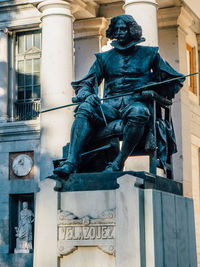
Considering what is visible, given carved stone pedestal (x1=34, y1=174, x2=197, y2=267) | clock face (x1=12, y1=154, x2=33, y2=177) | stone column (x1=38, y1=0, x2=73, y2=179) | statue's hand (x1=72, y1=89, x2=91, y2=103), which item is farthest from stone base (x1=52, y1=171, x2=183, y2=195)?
clock face (x1=12, y1=154, x2=33, y2=177)

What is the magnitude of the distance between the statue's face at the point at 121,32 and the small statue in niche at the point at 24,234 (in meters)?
14.8

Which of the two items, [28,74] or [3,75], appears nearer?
[3,75]

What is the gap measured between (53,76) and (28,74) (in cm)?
564

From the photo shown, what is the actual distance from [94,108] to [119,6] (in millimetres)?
15804

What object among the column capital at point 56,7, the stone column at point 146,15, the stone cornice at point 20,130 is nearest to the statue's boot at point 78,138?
the stone column at point 146,15

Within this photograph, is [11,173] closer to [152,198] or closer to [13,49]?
[13,49]

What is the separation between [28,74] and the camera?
1006 inches

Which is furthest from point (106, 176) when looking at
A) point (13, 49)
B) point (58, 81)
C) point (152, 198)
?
point (13, 49)

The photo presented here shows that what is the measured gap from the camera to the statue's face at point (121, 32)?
8984 millimetres

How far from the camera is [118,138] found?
8.66m

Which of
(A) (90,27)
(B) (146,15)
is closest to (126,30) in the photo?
(B) (146,15)

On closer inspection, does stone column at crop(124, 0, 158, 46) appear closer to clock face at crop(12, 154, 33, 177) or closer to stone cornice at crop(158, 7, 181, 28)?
stone cornice at crop(158, 7, 181, 28)

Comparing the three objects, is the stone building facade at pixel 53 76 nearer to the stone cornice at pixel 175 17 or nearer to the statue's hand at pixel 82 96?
the stone cornice at pixel 175 17

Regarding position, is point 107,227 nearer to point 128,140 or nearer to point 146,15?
point 128,140
